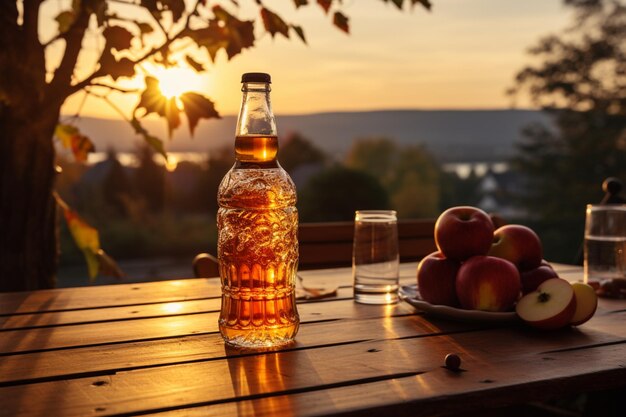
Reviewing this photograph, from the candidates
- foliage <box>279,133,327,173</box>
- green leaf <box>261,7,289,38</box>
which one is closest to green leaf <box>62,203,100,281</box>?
green leaf <box>261,7,289,38</box>

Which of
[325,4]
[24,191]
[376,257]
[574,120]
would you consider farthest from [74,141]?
[574,120]

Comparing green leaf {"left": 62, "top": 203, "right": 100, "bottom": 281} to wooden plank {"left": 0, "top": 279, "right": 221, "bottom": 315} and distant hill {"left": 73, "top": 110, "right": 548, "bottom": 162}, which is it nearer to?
wooden plank {"left": 0, "top": 279, "right": 221, "bottom": 315}

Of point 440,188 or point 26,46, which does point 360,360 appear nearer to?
point 26,46

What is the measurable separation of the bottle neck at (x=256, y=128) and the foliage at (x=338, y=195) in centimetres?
668

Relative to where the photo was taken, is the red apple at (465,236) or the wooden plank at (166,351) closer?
the wooden plank at (166,351)

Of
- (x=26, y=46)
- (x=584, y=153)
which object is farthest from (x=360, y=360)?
(x=584, y=153)

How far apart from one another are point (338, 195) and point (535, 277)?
21.0ft

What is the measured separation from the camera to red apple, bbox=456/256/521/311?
1.57m

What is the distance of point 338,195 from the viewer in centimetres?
809

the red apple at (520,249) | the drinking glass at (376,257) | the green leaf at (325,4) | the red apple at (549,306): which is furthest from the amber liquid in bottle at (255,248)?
the green leaf at (325,4)

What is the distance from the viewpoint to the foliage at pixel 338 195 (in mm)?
8070

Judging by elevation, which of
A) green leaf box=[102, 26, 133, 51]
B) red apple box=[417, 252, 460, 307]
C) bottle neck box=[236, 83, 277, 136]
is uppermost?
green leaf box=[102, 26, 133, 51]

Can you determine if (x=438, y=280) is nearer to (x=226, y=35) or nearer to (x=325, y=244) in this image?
(x=226, y=35)

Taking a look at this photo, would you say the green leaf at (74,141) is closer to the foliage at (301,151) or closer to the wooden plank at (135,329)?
the wooden plank at (135,329)
